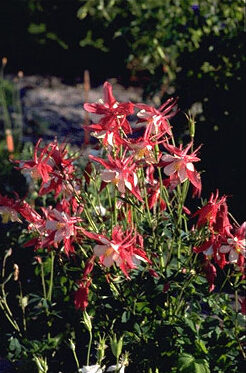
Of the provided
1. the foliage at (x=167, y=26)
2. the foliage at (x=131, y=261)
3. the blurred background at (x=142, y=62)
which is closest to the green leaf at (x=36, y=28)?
the blurred background at (x=142, y=62)

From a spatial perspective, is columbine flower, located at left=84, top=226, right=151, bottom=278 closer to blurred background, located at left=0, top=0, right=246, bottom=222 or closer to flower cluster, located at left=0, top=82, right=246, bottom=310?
flower cluster, located at left=0, top=82, right=246, bottom=310

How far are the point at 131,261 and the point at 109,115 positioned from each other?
44cm

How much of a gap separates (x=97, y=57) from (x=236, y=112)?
3513 mm

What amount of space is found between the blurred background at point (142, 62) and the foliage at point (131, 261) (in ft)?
2.49

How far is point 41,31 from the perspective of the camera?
7.10 meters

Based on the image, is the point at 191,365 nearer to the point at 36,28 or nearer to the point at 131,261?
the point at 131,261

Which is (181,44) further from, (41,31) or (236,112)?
(41,31)

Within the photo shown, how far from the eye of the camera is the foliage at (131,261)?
2088 mm

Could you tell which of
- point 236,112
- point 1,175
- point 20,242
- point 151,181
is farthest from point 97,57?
point 151,181

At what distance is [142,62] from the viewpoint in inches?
228

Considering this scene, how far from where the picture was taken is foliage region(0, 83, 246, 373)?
209 centimetres

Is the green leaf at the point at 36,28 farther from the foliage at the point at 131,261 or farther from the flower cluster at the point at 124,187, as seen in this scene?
the flower cluster at the point at 124,187

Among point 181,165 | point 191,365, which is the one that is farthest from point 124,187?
point 191,365

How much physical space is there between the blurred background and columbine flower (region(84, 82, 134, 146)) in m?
0.92
